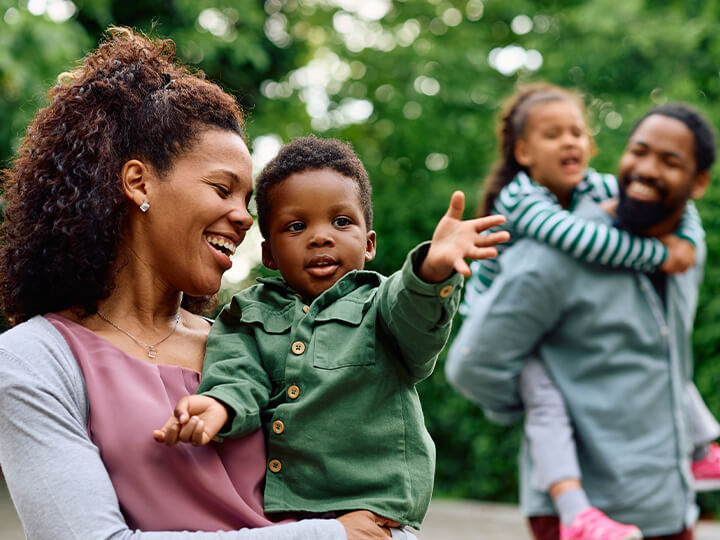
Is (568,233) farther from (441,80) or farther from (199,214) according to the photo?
(441,80)

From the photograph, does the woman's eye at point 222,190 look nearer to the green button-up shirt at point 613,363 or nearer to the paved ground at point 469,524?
the green button-up shirt at point 613,363

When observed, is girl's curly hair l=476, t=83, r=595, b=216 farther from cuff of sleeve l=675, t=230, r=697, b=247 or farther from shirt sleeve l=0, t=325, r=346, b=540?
shirt sleeve l=0, t=325, r=346, b=540

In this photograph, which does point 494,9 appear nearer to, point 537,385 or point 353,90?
point 353,90

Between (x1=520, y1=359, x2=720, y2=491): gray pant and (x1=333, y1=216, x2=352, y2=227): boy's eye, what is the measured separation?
171 centimetres

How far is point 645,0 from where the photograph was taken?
8938mm

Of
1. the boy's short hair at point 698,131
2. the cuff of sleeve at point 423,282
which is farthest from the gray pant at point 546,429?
the cuff of sleeve at point 423,282

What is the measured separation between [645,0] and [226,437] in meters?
8.21

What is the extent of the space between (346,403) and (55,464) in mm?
618

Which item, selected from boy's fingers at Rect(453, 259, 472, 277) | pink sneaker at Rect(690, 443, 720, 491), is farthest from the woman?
pink sneaker at Rect(690, 443, 720, 491)

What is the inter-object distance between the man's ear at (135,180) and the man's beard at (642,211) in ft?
7.27

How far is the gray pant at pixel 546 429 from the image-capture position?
11.5ft

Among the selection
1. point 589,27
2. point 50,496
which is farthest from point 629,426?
point 589,27

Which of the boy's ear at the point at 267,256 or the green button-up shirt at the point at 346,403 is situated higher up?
the boy's ear at the point at 267,256

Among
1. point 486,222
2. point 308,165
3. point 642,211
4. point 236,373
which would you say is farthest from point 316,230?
point 642,211
